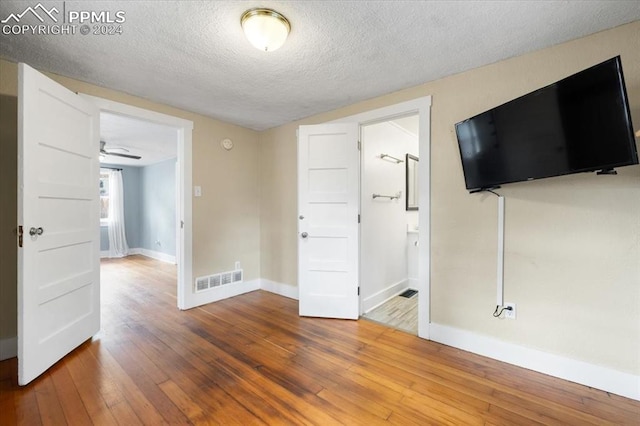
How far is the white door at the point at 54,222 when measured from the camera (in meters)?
1.69

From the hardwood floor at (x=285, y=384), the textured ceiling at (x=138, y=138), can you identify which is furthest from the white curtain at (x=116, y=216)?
the hardwood floor at (x=285, y=384)

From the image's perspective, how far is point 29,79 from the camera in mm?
1696

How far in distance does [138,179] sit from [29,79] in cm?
621

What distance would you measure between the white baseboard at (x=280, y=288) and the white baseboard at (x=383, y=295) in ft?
3.02

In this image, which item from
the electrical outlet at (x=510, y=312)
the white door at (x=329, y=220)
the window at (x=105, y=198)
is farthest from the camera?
the window at (x=105, y=198)

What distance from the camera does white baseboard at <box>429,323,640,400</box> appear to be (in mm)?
1615

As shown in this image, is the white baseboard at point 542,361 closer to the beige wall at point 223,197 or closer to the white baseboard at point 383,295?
the white baseboard at point 383,295

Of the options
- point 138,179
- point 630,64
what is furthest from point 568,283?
point 138,179

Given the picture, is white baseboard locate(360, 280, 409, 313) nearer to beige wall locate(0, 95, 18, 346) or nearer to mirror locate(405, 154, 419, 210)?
mirror locate(405, 154, 419, 210)

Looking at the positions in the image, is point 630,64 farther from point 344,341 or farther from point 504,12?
point 344,341

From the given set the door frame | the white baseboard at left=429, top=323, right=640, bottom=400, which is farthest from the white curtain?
the white baseboard at left=429, top=323, right=640, bottom=400

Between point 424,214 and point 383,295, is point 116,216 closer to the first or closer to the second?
point 383,295

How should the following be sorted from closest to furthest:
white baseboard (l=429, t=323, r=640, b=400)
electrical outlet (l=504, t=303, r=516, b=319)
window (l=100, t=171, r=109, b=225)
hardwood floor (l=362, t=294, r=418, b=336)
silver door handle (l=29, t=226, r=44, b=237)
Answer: white baseboard (l=429, t=323, r=640, b=400) → silver door handle (l=29, t=226, r=44, b=237) → electrical outlet (l=504, t=303, r=516, b=319) → hardwood floor (l=362, t=294, r=418, b=336) → window (l=100, t=171, r=109, b=225)

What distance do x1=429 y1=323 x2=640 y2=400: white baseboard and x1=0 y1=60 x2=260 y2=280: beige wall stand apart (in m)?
2.50
